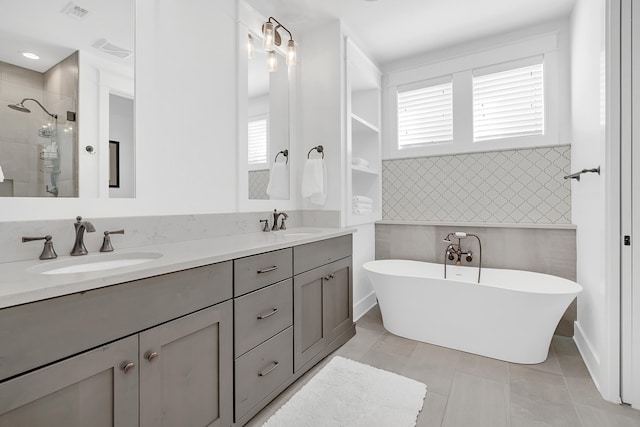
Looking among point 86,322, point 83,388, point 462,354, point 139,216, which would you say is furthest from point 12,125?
point 462,354

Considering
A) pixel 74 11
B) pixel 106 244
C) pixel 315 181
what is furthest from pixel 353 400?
pixel 74 11

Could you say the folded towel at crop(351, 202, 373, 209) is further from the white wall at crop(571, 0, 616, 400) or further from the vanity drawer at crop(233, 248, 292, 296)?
the white wall at crop(571, 0, 616, 400)

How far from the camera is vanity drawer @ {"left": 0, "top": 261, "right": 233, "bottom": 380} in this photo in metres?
0.76

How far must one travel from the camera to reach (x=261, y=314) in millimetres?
1544

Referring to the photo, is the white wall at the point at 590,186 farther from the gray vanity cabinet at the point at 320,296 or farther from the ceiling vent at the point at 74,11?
the ceiling vent at the point at 74,11

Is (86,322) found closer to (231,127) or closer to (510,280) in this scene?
(231,127)

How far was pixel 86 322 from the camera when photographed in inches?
34.9

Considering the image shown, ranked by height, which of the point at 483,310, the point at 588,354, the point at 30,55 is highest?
the point at 30,55

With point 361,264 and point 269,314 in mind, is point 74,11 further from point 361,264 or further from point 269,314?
point 361,264

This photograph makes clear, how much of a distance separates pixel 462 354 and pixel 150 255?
2213mm

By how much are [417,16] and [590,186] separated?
6.18ft

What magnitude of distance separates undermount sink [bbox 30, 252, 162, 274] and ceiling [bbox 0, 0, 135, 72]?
811 millimetres

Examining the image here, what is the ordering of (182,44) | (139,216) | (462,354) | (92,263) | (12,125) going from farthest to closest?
1. (462,354)
2. (182,44)
3. (139,216)
4. (92,263)
5. (12,125)

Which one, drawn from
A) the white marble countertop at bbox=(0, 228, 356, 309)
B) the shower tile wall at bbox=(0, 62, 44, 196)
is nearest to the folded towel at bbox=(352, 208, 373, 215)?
the white marble countertop at bbox=(0, 228, 356, 309)
